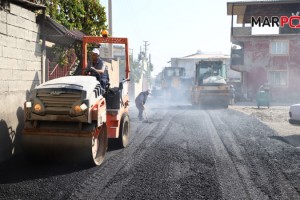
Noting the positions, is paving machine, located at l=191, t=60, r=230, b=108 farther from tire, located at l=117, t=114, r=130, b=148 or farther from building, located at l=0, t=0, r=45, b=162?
building, located at l=0, t=0, r=45, b=162

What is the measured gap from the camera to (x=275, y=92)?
29625mm

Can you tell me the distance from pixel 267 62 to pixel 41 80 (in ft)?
81.6

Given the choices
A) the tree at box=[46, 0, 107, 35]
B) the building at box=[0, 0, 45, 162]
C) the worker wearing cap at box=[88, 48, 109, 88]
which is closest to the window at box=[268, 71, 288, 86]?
the tree at box=[46, 0, 107, 35]

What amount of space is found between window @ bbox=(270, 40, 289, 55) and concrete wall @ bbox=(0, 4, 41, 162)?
25468 millimetres

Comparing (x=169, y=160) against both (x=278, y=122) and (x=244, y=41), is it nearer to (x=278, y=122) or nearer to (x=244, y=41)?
(x=278, y=122)

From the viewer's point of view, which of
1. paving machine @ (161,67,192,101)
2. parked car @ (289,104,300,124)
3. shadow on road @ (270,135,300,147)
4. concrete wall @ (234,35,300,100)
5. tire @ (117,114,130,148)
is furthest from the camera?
paving machine @ (161,67,192,101)

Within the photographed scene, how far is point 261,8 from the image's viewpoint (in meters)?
30.9

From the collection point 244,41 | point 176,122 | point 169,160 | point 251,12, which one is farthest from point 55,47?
point 251,12

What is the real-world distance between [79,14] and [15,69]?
20.3ft

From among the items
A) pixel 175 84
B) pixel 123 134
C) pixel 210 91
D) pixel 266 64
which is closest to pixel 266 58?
pixel 266 64

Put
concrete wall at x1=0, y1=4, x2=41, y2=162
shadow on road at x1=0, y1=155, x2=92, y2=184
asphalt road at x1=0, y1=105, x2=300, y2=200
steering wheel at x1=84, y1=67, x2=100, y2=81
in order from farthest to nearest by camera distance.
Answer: steering wheel at x1=84, y1=67, x2=100, y2=81, concrete wall at x1=0, y1=4, x2=41, y2=162, shadow on road at x1=0, y1=155, x2=92, y2=184, asphalt road at x1=0, y1=105, x2=300, y2=200

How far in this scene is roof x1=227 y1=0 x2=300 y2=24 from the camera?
95.9 ft

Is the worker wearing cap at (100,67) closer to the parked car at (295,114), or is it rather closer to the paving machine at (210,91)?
the parked car at (295,114)

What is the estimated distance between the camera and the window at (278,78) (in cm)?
2964
